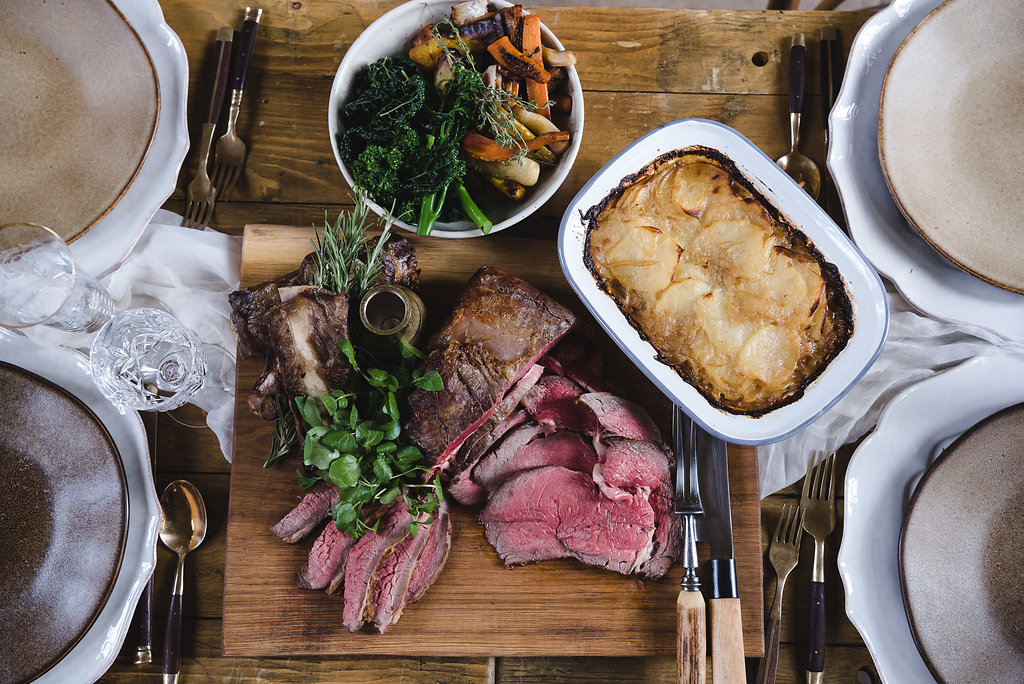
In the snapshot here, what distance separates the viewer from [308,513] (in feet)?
6.08

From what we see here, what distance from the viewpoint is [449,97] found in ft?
5.71

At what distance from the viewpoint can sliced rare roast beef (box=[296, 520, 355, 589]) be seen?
72.4 inches

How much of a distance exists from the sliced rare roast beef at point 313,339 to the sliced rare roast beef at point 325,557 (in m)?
0.42

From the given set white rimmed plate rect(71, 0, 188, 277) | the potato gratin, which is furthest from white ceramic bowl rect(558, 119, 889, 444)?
white rimmed plate rect(71, 0, 188, 277)

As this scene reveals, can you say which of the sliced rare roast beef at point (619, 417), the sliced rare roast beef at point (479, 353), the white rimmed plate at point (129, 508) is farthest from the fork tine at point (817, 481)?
the white rimmed plate at point (129, 508)

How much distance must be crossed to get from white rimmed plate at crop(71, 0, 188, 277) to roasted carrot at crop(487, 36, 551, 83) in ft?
2.95

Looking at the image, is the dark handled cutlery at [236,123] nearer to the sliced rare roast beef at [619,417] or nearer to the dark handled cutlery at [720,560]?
the sliced rare roast beef at [619,417]

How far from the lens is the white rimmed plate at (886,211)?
71.2 inches

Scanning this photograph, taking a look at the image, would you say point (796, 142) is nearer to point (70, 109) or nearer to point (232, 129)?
point (232, 129)

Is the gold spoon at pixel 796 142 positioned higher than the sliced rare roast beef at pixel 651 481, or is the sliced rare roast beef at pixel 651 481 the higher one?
the gold spoon at pixel 796 142

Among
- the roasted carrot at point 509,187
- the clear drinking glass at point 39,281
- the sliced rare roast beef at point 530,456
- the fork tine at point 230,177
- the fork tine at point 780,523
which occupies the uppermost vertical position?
the fork tine at point 230,177

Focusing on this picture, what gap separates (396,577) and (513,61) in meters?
1.42

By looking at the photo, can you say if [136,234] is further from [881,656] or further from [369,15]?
[881,656]

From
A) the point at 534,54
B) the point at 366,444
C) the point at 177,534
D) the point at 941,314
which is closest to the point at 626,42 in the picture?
the point at 534,54
